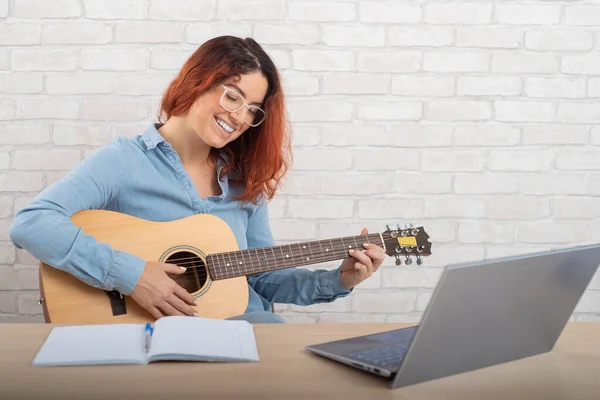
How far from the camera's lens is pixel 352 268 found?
204 centimetres

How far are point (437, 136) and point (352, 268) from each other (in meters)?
0.82

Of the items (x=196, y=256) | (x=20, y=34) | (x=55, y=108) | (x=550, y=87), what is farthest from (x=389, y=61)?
(x=20, y=34)

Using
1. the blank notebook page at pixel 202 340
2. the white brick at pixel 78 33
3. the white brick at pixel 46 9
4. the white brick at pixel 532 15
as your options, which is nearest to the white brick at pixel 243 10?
the white brick at pixel 78 33

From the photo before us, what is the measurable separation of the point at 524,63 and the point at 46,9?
5.62 ft

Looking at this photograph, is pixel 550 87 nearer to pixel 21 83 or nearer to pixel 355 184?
pixel 355 184

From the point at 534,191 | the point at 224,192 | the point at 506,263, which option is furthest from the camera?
the point at 534,191

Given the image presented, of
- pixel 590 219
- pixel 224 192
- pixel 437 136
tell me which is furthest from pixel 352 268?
pixel 590 219

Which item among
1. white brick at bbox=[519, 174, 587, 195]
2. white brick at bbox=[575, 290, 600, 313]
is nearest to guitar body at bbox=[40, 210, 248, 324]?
white brick at bbox=[519, 174, 587, 195]

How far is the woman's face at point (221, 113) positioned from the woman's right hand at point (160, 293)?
42 cm

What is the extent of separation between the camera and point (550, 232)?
271 centimetres

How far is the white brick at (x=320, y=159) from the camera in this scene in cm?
260

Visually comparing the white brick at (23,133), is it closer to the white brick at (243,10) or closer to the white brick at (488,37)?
the white brick at (243,10)

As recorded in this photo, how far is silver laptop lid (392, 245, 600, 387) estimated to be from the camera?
3.20ft

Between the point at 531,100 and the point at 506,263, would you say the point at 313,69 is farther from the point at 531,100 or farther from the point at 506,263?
the point at 506,263
